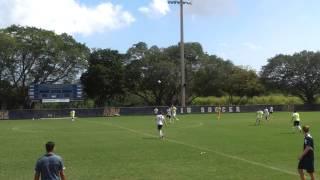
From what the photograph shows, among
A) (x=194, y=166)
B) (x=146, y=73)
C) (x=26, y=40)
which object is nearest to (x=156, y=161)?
(x=194, y=166)

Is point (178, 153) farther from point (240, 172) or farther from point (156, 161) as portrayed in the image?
point (240, 172)

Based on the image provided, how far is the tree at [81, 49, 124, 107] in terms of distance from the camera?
104m

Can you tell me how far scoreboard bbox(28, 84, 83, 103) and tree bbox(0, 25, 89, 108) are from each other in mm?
12066

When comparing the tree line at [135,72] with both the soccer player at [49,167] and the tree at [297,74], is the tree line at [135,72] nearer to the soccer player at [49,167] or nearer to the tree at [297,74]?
the tree at [297,74]

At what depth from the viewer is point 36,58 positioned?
95.5 meters

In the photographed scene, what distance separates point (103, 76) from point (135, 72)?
21.5ft

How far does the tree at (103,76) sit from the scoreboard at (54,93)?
59.9ft

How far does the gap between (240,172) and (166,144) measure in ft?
37.5

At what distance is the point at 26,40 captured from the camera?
94688 millimetres

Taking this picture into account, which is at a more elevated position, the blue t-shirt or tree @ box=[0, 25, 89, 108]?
tree @ box=[0, 25, 89, 108]

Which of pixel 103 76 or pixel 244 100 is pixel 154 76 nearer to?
pixel 103 76

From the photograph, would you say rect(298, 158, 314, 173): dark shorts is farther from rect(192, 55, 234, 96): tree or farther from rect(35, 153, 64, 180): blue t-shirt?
rect(192, 55, 234, 96): tree

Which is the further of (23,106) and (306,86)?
(306,86)

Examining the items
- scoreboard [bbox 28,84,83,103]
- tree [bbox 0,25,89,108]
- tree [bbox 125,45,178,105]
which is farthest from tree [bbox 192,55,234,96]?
scoreboard [bbox 28,84,83,103]
